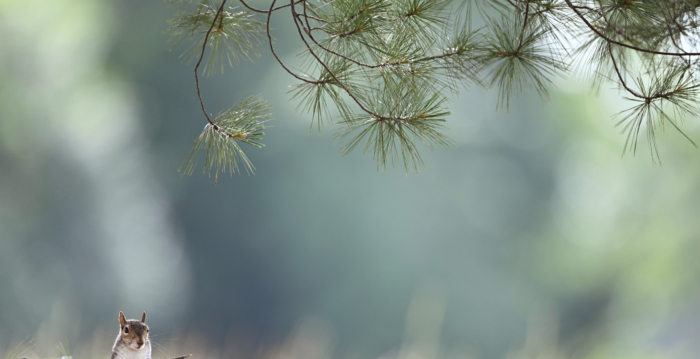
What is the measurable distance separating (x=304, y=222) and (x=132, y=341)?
2988 mm

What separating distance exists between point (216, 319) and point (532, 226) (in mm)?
2831

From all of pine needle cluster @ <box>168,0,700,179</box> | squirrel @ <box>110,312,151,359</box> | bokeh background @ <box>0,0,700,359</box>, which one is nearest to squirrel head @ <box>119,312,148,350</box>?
squirrel @ <box>110,312,151,359</box>

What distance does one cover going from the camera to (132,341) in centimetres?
110

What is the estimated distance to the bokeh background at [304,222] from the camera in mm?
3281

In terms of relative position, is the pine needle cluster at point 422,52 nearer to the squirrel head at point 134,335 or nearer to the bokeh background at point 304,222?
the squirrel head at point 134,335

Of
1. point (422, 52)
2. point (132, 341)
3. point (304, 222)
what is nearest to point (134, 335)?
point (132, 341)

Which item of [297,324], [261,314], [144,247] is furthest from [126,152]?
[297,324]

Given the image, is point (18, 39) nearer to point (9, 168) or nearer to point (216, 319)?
point (9, 168)

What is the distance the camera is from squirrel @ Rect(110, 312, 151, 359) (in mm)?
1102

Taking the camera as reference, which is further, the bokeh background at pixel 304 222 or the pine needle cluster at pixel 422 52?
the bokeh background at pixel 304 222

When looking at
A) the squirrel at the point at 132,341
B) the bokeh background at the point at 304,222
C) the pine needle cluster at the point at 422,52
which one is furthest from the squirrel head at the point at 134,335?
the bokeh background at the point at 304,222

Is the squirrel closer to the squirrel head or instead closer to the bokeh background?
the squirrel head

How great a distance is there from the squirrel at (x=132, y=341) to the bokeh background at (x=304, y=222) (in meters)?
2.10

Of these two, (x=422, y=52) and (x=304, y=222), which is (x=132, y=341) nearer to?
(x=422, y=52)
